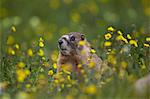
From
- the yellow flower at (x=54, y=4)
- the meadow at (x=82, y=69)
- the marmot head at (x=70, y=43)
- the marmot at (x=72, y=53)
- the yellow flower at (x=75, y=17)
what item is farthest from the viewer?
the yellow flower at (x=54, y=4)

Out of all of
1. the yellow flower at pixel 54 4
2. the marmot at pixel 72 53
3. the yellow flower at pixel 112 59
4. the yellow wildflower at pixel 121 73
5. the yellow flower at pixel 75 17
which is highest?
the yellow flower at pixel 54 4

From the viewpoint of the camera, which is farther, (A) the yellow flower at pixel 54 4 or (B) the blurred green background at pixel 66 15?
(A) the yellow flower at pixel 54 4

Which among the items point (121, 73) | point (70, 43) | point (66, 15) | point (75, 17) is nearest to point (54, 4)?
point (66, 15)

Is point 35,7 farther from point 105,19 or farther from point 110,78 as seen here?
point 110,78

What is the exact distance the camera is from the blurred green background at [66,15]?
15078 mm

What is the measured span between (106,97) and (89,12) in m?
8.73

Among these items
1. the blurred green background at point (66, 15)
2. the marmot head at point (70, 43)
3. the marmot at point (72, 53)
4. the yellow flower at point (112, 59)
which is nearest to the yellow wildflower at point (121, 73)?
the yellow flower at point (112, 59)

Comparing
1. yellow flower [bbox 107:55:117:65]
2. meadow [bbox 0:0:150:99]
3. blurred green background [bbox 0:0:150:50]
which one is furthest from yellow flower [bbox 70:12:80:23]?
yellow flower [bbox 107:55:117:65]

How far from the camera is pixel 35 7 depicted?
16609 millimetres

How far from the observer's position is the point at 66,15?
16.3 metres

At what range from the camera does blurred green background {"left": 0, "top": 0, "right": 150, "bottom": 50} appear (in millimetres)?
15078

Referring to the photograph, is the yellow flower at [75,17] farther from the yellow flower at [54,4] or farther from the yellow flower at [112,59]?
the yellow flower at [112,59]

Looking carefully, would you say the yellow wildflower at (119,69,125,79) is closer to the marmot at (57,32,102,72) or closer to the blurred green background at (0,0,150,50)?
the marmot at (57,32,102,72)

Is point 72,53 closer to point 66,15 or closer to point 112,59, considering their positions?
point 112,59
